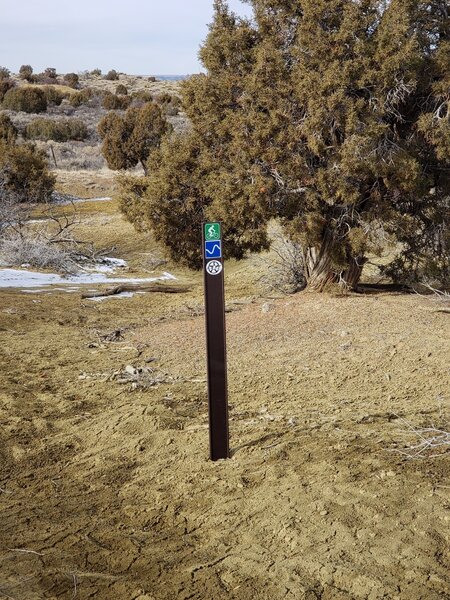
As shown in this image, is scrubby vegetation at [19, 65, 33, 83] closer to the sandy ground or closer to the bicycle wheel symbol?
the sandy ground

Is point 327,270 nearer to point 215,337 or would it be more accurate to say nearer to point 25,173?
point 215,337

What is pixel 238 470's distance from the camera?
443 centimetres

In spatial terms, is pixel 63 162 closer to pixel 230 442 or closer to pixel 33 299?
pixel 33 299

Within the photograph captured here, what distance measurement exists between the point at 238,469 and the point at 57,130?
42.4 m

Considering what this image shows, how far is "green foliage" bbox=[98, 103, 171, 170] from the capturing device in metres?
31.7

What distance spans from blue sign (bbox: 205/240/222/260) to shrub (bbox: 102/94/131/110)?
49.4 m

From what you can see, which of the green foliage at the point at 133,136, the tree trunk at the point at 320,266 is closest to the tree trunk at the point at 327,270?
the tree trunk at the point at 320,266

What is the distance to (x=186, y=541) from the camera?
3.63 m

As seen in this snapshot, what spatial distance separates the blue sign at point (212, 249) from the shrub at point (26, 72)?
65.2m

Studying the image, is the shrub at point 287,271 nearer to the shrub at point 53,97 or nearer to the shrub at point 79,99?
the shrub at point 53,97

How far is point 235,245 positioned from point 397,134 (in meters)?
3.05

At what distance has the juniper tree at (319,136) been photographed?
8.78 meters

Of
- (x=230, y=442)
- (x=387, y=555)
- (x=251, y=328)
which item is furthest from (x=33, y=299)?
(x=387, y=555)

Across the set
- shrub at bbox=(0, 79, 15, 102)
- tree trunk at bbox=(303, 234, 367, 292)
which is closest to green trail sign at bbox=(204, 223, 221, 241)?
tree trunk at bbox=(303, 234, 367, 292)
